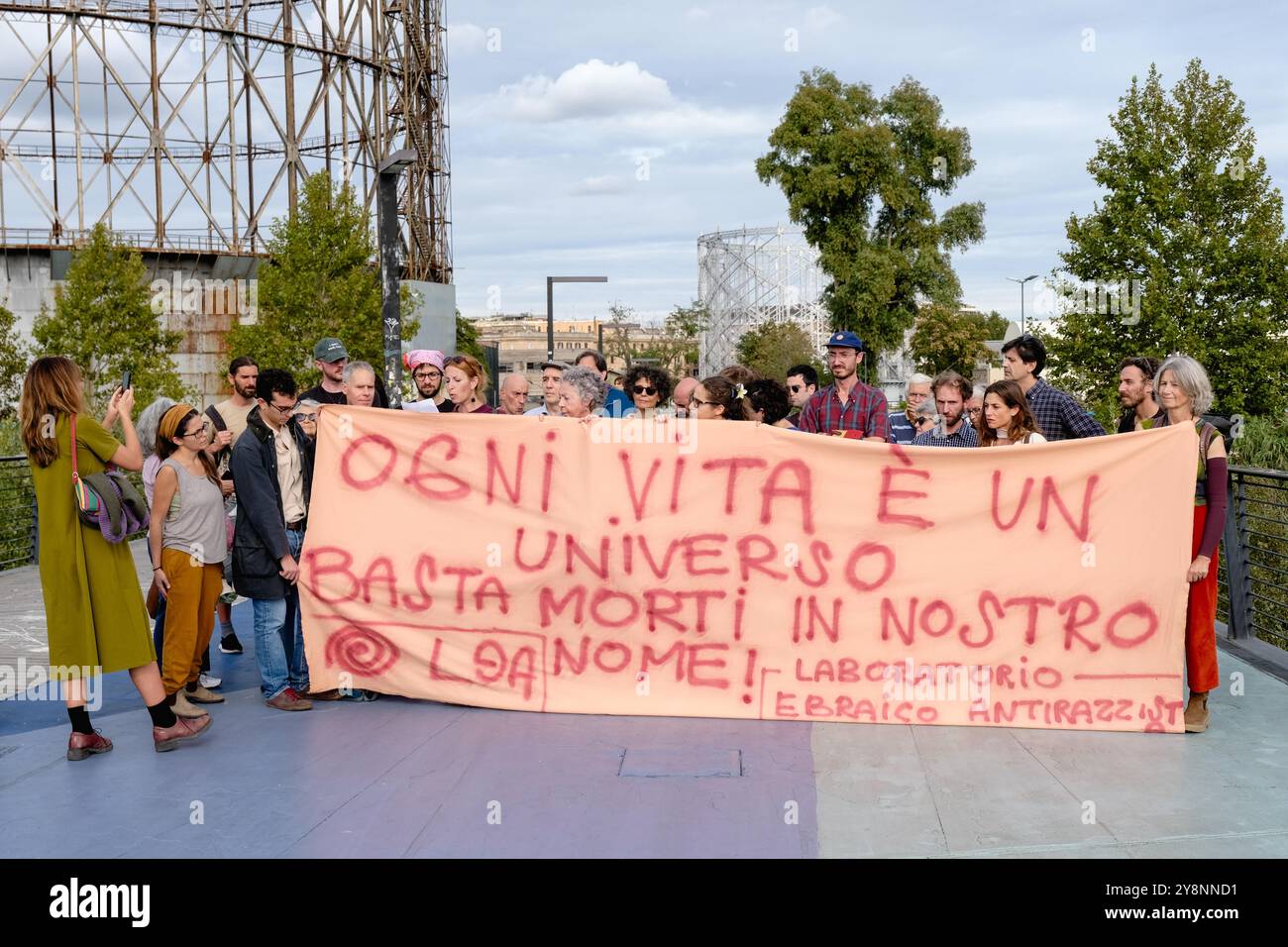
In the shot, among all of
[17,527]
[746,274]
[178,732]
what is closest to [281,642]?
[178,732]

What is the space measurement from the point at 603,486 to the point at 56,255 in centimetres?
3903

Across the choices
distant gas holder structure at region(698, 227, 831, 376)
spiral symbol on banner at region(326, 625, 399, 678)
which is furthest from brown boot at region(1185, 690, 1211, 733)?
distant gas holder structure at region(698, 227, 831, 376)

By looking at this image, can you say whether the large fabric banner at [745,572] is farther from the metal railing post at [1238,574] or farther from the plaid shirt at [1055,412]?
the metal railing post at [1238,574]

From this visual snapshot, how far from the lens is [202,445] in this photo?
6.32 metres

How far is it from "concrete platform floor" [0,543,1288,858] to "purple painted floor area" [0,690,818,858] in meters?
0.01

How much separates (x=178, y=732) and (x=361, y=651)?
1033 millimetres

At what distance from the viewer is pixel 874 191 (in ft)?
143

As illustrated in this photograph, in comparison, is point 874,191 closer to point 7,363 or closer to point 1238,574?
point 7,363

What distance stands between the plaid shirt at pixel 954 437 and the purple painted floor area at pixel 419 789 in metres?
2.28

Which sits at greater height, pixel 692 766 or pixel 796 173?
pixel 796 173

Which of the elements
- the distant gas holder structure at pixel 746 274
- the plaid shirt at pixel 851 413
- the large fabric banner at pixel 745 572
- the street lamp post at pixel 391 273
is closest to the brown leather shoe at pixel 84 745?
the large fabric banner at pixel 745 572

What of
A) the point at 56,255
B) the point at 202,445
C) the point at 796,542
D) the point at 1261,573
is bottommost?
the point at 1261,573
